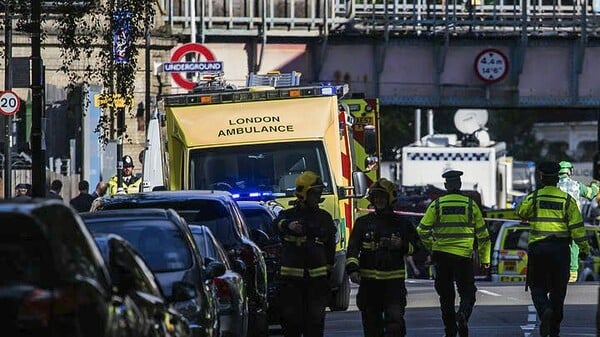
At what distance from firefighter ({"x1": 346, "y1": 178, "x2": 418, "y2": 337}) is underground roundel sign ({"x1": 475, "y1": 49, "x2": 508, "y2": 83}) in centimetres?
3148

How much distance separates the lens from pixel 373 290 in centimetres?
1558

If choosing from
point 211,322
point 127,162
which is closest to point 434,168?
point 127,162

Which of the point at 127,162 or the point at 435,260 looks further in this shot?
the point at 127,162

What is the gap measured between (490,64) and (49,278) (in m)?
39.1

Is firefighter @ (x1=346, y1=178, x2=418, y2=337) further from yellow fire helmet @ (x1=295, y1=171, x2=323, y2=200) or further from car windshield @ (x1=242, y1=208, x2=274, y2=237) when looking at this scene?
car windshield @ (x1=242, y1=208, x2=274, y2=237)

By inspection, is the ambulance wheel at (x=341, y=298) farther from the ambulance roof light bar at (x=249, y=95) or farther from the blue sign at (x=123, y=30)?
the blue sign at (x=123, y=30)

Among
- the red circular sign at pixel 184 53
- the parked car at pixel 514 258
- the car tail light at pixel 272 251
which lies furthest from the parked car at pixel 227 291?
the parked car at pixel 514 258

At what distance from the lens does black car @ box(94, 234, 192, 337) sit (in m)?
9.77

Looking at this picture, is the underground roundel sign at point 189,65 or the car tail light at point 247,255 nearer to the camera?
the car tail light at point 247,255

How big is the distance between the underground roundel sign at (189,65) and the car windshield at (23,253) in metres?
21.4

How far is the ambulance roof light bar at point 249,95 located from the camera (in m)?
23.8

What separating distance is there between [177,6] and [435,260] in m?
31.3

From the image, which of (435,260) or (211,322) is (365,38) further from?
(211,322)

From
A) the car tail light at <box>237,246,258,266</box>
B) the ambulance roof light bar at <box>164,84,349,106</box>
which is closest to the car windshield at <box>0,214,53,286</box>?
the car tail light at <box>237,246,258,266</box>
